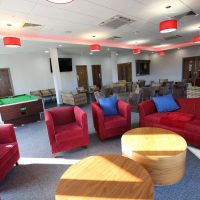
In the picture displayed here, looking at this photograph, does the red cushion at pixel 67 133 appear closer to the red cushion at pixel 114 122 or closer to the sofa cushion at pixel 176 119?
the red cushion at pixel 114 122

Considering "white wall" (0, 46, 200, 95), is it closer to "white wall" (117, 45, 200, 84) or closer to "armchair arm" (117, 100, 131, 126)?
"white wall" (117, 45, 200, 84)

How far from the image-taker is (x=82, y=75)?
1084 cm

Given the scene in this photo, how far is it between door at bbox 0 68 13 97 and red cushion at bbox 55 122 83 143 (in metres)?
6.50

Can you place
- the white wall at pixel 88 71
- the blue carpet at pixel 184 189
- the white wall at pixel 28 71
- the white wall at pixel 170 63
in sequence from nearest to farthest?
the blue carpet at pixel 184 189, the white wall at pixel 28 71, the white wall at pixel 88 71, the white wall at pixel 170 63

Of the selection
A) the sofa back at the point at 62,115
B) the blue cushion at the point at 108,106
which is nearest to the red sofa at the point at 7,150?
the sofa back at the point at 62,115

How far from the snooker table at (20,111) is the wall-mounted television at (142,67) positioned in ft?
30.5

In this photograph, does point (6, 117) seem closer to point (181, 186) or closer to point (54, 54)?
point (54, 54)

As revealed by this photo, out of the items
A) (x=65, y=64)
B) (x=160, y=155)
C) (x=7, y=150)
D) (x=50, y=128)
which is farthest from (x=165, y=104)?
(x=65, y=64)

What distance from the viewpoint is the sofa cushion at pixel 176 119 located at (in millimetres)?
2887

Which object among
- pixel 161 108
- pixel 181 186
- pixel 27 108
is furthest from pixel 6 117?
pixel 181 186

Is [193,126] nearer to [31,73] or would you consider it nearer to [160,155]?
[160,155]

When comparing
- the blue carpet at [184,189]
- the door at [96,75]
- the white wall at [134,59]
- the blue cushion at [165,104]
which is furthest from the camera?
the white wall at [134,59]

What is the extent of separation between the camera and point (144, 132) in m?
2.57

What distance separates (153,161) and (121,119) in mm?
1538
